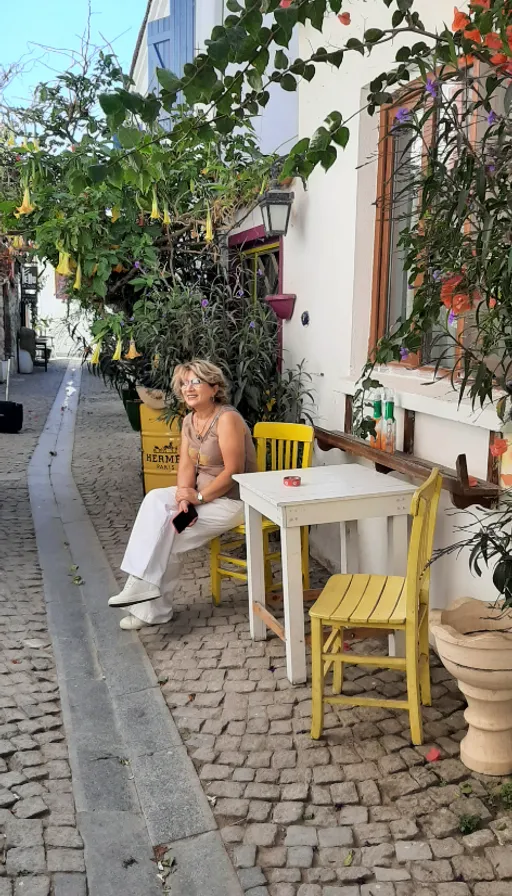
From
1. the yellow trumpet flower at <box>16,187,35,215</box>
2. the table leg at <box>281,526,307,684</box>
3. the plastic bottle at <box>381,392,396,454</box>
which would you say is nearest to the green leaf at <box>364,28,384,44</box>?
the table leg at <box>281,526,307,684</box>

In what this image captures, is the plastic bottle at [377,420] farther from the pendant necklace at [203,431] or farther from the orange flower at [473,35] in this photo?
the orange flower at [473,35]

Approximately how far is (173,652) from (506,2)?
3.18 meters

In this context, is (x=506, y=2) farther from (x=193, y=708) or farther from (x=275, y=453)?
(x=275, y=453)

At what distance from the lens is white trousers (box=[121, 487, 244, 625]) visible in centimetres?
419

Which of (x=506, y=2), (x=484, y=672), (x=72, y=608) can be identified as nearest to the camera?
(x=506, y=2)

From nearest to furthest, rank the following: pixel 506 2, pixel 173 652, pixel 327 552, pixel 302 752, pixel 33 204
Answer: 1. pixel 506 2
2. pixel 302 752
3. pixel 173 652
4. pixel 327 552
5. pixel 33 204

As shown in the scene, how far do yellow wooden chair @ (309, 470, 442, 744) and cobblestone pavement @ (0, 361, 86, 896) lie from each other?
103cm

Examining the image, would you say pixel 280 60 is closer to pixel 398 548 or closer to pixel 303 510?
pixel 303 510

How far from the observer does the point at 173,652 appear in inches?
161

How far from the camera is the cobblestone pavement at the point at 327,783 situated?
96.0 inches

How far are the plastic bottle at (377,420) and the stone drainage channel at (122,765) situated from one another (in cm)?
165

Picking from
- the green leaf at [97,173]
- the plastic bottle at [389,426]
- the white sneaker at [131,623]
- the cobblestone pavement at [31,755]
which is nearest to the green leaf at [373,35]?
the green leaf at [97,173]

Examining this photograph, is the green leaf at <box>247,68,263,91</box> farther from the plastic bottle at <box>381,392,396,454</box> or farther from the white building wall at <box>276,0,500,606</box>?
the plastic bottle at <box>381,392,396,454</box>

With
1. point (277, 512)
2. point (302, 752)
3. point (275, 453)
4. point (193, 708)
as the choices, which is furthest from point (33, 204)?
point (302, 752)
